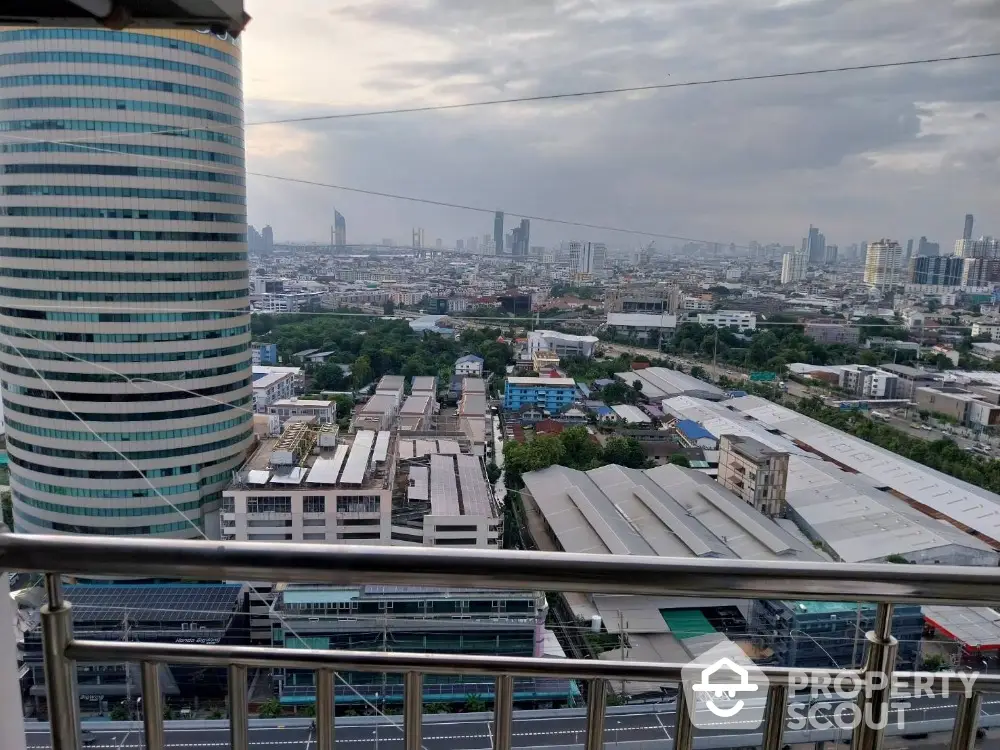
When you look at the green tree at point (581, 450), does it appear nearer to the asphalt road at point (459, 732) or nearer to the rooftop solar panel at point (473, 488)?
the rooftop solar panel at point (473, 488)

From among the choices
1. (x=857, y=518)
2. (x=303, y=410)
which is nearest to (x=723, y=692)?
(x=857, y=518)

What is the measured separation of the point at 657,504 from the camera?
2.88m

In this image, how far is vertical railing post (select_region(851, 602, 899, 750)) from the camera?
0.68 meters

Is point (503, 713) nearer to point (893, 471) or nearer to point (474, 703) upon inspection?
point (474, 703)

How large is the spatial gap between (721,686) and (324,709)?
42 centimetres

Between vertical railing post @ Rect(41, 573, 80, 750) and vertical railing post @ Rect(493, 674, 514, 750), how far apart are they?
1.47ft

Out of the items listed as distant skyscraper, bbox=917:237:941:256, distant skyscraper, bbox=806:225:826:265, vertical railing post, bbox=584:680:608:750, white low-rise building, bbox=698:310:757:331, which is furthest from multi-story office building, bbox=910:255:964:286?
vertical railing post, bbox=584:680:608:750

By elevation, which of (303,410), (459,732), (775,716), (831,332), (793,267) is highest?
(793,267)

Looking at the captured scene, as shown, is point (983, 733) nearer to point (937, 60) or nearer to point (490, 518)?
point (490, 518)

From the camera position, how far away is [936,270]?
2.98 m

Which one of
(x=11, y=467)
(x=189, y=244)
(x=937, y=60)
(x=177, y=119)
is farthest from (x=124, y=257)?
(x=937, y=60)

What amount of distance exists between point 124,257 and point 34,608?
259cm

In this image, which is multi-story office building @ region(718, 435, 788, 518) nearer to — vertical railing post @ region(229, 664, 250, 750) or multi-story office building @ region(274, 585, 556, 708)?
multi-story office building @ region(274, 585, 556, 708)

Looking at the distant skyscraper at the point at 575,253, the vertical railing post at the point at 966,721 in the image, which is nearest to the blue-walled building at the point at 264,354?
the distant skyscraper at the point at 575,253
